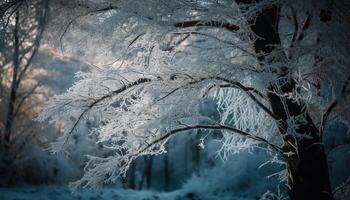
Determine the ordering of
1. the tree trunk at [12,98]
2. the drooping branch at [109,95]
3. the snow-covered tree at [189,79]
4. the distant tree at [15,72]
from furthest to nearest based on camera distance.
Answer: the distant tree at [15,72] < the tree trunk at [12,98] < the drooping branch at [109,95] < the snow-covered tree at [189,79]

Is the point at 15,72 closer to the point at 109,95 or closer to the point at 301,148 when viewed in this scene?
the point at 109,95

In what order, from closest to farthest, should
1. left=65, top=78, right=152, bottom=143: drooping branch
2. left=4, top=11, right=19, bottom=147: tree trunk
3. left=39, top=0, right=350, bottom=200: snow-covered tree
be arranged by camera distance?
left=39, top=0, right=350, bottom=200: snow-covered tree
left=65, top=78, right=152, bottom=143: drooping branch
left=4, top=11, right=19, bottom=147: tree trunk

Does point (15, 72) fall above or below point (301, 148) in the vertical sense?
above

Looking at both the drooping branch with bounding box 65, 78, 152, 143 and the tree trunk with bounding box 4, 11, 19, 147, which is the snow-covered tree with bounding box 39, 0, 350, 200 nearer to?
the drooping branch with bounding box 65, 78, 152, 143

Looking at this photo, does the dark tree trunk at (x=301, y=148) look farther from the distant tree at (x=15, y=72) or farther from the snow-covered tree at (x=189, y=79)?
the distant tree at (x=15, y=72)

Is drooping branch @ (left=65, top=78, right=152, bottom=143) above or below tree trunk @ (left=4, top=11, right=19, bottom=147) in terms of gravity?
below

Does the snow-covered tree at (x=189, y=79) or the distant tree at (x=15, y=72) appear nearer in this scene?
the snow-covered tree at (x=189, y=79)

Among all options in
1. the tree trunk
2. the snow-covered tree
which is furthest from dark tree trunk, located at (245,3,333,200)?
the tree trunk

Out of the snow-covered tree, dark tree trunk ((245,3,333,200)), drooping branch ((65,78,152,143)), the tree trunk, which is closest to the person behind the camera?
the snow-covered tree

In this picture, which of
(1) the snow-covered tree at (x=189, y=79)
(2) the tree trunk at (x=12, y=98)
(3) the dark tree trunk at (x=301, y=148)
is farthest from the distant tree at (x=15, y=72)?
(3) the dark tree trunk at (x=301, y=148)

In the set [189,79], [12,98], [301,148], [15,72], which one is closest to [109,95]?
[189,79]

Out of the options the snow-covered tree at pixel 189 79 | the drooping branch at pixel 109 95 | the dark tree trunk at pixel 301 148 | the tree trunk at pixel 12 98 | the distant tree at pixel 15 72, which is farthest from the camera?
the distant tree at pixel 15 72

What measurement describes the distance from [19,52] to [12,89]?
5.41ft

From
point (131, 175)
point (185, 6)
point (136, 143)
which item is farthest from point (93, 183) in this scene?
point (131, 175)
